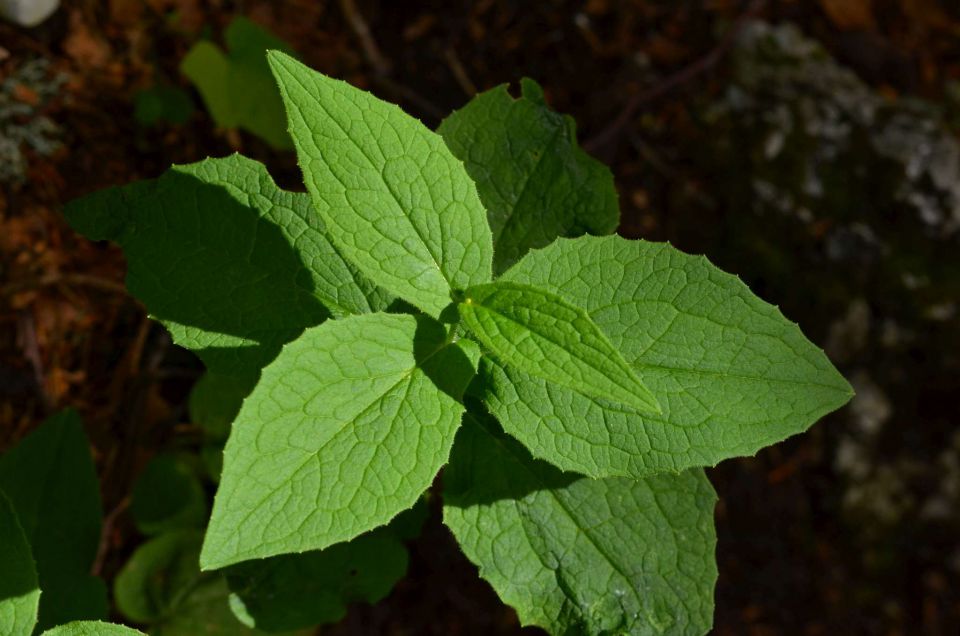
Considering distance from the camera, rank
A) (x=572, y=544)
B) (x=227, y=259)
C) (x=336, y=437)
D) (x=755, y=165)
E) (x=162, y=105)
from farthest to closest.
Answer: (x=755, y=165)
(x=162, y=105)
(x=572, y=544)
(x=227, y=259)
(x=336, y=437)

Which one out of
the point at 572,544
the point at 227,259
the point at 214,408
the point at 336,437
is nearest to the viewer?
the point at 336,437

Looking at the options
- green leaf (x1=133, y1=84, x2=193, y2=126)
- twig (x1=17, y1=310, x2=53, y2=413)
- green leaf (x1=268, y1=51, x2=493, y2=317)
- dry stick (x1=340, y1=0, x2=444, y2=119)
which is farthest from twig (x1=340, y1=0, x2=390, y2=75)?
green leaf (x1=268, y1=51, x2=493, y2=317)

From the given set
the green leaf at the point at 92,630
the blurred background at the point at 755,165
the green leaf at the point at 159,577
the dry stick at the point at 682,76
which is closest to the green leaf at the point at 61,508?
the green leaf at the point at 159,577

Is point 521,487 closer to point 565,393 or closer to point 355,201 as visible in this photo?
point 565,393

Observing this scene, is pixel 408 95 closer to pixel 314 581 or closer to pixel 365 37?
pixel 365 37

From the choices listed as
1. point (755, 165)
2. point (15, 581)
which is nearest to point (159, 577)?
point (15, 581)

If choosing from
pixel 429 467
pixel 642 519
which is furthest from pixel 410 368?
pixel 642 519
